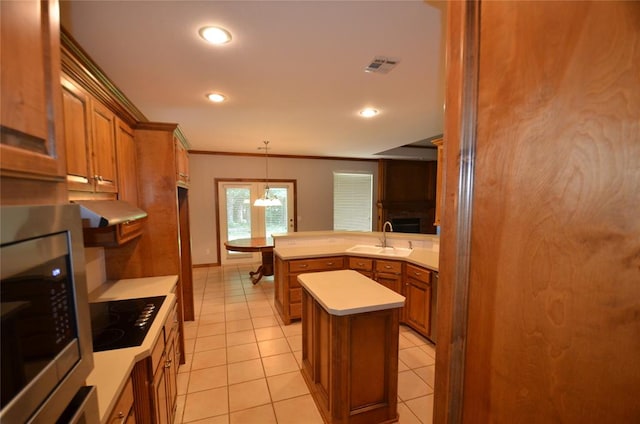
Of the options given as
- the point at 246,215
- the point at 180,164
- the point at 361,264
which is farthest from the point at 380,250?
the point at 246,215

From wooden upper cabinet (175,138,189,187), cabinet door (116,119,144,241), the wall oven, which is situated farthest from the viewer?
wooden upper cabinet (175,138,189,187)

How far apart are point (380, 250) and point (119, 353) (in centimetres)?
294

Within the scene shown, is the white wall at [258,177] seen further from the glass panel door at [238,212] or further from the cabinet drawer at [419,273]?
the cabinet drawer at [419,273]

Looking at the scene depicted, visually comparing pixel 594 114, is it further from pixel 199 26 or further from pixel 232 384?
pixel 232 384

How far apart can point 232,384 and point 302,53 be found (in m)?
2.68

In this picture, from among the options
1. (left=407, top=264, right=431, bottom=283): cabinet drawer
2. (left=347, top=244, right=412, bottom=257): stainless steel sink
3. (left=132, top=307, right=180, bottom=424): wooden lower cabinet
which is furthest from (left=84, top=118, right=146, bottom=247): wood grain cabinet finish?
(left=407, top=264, right=431, bottom=283): cabinet drawer

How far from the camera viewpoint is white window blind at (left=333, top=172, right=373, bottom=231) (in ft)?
23.6

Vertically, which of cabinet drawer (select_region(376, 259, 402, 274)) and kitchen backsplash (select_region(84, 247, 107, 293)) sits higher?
kitchen backsplash (select_region(84, 247, 107, 293))

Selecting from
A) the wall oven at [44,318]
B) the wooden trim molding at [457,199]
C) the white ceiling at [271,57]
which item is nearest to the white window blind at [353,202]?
the white ceiling at [271,57]

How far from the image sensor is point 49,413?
551 millimetres

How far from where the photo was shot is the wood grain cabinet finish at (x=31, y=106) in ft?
1.70

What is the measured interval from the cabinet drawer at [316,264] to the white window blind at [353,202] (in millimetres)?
3655

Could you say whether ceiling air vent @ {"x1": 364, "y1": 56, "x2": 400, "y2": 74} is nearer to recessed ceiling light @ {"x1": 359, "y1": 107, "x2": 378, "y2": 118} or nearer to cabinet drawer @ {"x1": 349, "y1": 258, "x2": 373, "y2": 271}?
recessed ceiling light @ {"x1": 359, "y1": 107, "x2": 378, "y2": 118}

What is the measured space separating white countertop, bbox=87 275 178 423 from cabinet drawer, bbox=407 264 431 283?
2377mm
